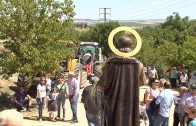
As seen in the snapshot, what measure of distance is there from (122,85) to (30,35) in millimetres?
10789

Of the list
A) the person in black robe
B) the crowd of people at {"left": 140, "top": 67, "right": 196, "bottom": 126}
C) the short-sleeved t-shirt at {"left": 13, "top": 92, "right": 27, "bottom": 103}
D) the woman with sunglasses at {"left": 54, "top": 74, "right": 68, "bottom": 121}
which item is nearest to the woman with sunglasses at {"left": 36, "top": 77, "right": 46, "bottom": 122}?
the woman with sunglasses at {"left": 54, "top": 74, "right": 68, "bottom": 121}

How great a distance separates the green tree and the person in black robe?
393 inches

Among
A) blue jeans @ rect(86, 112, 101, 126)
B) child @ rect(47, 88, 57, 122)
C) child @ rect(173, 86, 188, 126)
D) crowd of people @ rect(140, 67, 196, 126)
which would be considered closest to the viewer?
blue jeans @ rect(86, 112, 101, 126)

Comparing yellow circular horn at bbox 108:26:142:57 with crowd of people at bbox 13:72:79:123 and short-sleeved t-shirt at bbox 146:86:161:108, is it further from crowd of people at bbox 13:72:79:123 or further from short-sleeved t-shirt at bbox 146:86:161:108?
crowd of people at bbox 13:72:79:123

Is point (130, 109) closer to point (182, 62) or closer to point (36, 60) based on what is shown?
point (36, 60)

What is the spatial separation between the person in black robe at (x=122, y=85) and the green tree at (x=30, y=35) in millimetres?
9984

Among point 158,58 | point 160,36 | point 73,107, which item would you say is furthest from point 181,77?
point 160,36

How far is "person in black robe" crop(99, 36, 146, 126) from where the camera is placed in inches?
280

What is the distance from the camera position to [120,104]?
7160mm

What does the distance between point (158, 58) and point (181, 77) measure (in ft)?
33.8

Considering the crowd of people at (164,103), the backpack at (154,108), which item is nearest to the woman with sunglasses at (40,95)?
the crowd of people at (164,103)

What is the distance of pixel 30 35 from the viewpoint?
1747 cm

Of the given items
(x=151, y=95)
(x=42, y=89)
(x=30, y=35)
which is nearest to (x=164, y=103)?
(x=151, y=95)

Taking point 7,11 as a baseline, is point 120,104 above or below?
below
